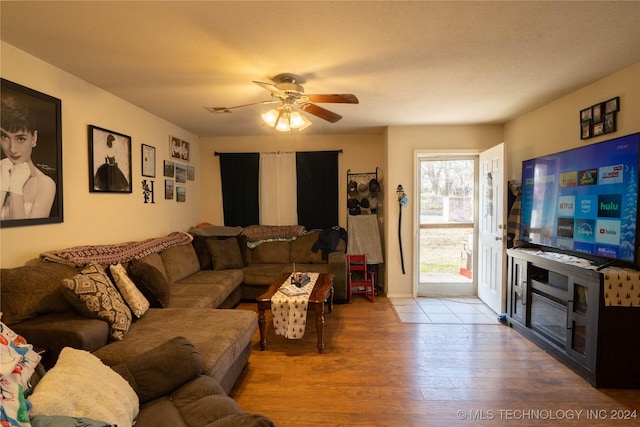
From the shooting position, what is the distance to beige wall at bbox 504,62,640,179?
2.26 meters

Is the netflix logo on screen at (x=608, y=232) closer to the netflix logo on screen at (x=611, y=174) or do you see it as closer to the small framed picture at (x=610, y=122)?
the netflix logo on screen at (x=611, y=174)

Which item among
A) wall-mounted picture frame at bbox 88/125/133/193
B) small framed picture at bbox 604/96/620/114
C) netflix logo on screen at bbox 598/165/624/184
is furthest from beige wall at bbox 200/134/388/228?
netflix logo on screen at bbox 598/165/624/184

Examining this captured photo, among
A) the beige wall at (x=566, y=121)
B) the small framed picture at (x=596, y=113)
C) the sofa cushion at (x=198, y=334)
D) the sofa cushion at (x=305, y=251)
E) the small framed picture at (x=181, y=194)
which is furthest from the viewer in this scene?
the sofa cushion at (x=305, y=251)

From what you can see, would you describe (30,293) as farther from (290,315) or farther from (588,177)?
(588,177)

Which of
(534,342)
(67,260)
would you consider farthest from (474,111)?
(67,260)

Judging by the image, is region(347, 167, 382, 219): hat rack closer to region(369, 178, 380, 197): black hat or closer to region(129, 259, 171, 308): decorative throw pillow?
region(369, 178, 380, 197): black hat

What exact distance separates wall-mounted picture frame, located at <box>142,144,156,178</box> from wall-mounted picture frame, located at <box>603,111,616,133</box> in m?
4.58

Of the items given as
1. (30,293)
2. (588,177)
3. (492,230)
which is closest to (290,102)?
(30,293)

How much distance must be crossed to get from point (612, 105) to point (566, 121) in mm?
484

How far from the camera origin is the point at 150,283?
7.82 ft

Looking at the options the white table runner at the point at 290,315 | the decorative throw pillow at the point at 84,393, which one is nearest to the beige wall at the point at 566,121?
the white table runner at the point at 290,315

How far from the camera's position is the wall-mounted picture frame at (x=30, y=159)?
1941 millimetres

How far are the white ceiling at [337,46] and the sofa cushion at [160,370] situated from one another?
1.87 metres

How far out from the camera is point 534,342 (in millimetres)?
2770
